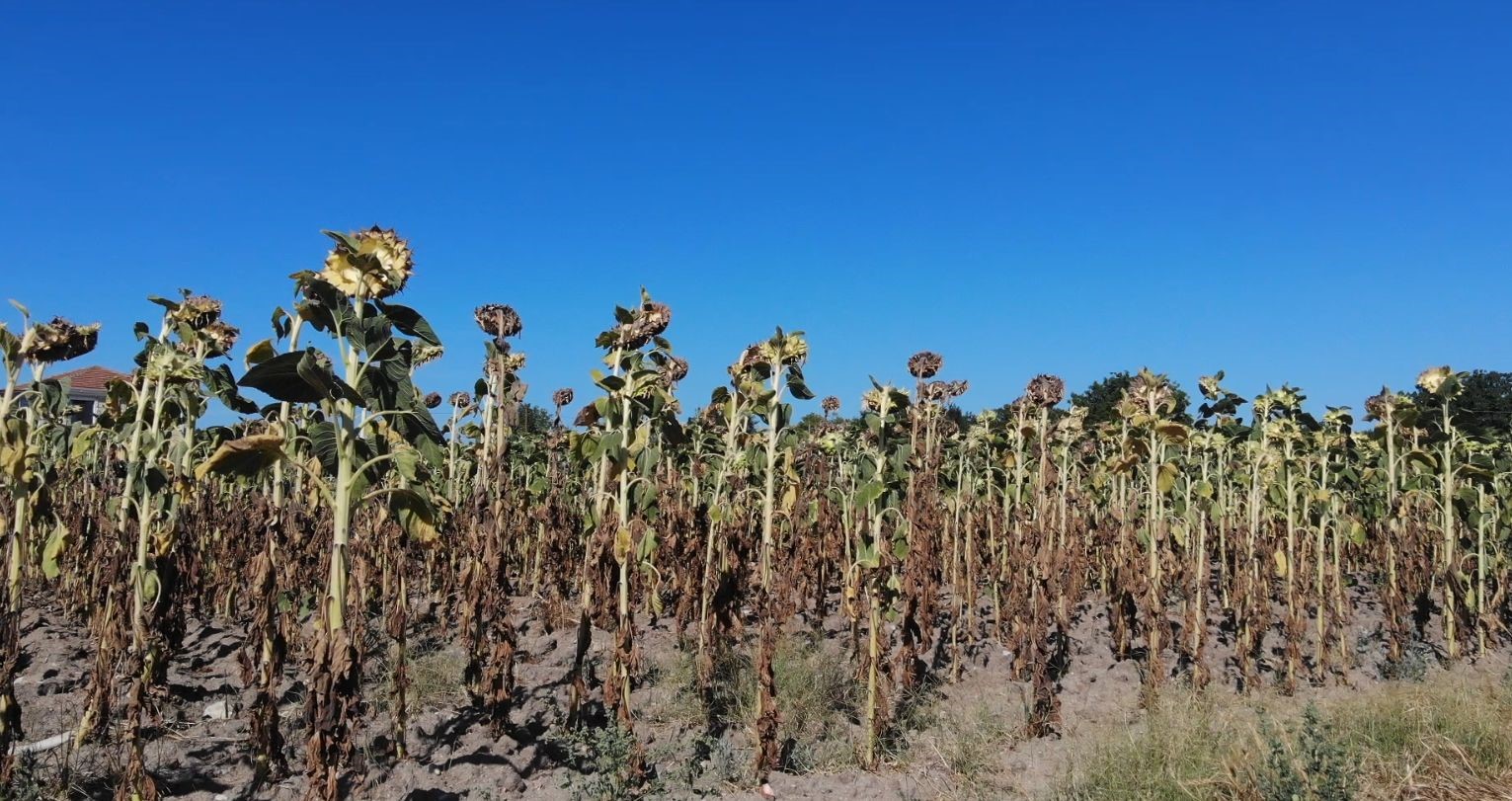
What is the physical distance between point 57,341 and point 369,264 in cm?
210

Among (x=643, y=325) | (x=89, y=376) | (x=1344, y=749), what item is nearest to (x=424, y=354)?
(x=643, y=325)

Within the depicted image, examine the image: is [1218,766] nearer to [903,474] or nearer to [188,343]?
[903,474]

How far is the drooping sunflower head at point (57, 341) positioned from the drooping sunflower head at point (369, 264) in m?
1.80

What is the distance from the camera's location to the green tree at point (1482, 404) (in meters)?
8.03

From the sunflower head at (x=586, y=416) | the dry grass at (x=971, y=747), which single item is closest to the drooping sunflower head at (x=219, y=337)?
the sunflower head at (x=586, y=416)

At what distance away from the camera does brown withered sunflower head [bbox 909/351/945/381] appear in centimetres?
597

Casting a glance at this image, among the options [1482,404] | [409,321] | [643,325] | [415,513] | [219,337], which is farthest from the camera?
[1482,404]

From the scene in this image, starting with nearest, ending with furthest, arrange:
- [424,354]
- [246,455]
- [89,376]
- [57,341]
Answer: [246,455] < [57,341] < [424,354] < [89,376]

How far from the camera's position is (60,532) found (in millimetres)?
4121

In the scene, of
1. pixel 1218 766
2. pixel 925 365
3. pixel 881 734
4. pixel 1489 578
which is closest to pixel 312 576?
pixel 881 734

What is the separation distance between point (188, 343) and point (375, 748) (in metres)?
2.96

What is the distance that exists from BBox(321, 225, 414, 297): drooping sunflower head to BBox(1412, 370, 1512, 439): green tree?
29.9 ft

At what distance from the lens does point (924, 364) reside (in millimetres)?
5984

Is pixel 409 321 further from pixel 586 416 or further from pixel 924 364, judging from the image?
pixel 924 364
